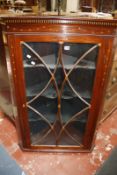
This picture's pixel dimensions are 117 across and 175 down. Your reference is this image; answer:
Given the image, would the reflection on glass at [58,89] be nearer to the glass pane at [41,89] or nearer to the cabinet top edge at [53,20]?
the glass pane at [41,89]

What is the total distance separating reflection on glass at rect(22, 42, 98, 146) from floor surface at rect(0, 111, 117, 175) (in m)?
0.13

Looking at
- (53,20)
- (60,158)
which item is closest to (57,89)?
(53,20)

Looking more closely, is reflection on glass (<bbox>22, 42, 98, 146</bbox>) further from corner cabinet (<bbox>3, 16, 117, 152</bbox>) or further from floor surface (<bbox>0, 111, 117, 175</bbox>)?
floor surface (<bbox>0, 111, 117, 175</bbox>)

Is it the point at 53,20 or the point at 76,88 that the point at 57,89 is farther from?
the point at 53,20

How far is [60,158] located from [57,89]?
684mm

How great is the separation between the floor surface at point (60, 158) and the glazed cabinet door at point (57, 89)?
3.3 inches

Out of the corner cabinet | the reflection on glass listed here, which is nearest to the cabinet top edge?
the corner cabinet

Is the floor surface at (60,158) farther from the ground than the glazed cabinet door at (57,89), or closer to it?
closer to it

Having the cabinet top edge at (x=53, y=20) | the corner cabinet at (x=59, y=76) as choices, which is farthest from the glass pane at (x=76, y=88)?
the cabinet top edge at (x=53, y=20)

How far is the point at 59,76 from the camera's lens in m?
1.15

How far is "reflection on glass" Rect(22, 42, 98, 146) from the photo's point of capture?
1.05m

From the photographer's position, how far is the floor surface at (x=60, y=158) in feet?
4.47

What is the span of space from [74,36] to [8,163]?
725 millimetres

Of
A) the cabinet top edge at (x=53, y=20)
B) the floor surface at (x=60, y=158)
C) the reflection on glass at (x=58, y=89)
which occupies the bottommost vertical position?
the floor surface at (x=60, y=158)
